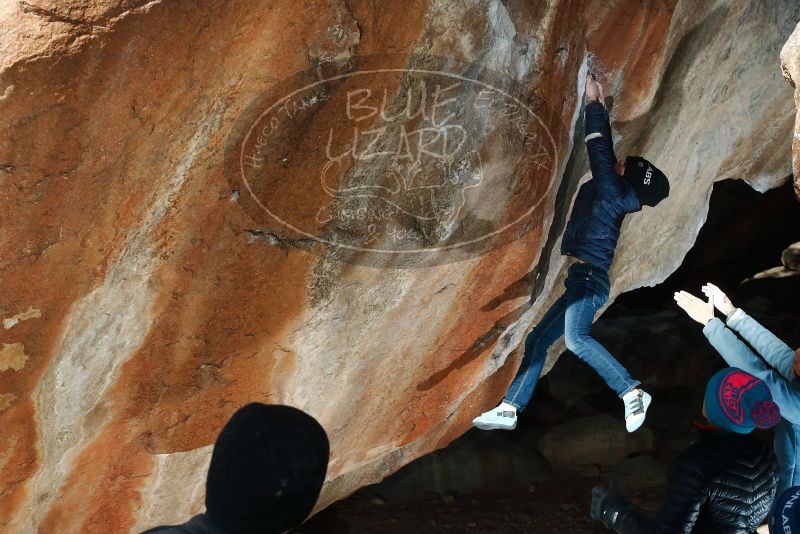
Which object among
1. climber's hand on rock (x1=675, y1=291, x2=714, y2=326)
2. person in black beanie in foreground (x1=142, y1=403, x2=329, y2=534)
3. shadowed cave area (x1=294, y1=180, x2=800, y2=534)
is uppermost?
person in black beanie in foreground (x1=142, y1=403, x2=329, y2=534)

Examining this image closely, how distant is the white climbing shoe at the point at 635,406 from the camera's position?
12.3 feet

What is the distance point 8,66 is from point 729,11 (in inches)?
143

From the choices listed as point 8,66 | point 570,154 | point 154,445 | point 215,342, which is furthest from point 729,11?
point 154,445

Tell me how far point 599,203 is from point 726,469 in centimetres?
140

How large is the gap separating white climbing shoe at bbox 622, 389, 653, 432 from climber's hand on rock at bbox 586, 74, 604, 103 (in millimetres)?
1504

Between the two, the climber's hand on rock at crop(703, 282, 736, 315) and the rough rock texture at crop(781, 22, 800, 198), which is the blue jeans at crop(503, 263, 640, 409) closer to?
the climber's hand on rock at crop(703, 282, 736, 315)

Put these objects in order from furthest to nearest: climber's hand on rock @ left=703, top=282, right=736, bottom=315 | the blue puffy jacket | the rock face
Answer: climber's hand on rock @ left=703, top=282, right=736, bottom=315 → the blue puffy jacket → the rock face

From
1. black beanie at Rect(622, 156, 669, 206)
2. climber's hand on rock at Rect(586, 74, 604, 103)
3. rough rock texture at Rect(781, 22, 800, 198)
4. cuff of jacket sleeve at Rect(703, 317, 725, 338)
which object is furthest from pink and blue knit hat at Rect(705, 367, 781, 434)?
climber's hand on rock at Rect(586, 74, 604, 103)

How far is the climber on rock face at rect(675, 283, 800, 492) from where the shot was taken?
3213 mm

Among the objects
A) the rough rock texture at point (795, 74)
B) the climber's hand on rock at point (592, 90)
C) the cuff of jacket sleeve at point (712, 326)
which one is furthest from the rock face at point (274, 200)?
the cuff of jacket sleeve at point (712, 326)

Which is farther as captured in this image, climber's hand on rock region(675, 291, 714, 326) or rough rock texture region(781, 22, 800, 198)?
climber's hand on rock region(675, 291, 714, 326)

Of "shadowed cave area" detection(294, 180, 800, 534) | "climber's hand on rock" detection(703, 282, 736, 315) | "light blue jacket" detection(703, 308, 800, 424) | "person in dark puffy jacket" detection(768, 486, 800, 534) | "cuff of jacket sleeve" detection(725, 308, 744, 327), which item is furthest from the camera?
"shadowed cave area" detection(294, 180, 800, 534)

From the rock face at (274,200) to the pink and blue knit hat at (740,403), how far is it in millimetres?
1290

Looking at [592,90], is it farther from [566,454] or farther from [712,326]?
[566,454]
